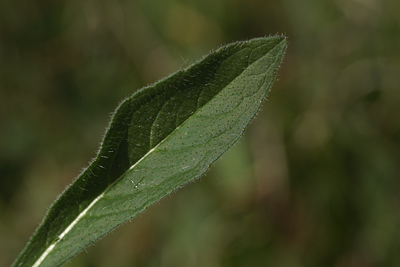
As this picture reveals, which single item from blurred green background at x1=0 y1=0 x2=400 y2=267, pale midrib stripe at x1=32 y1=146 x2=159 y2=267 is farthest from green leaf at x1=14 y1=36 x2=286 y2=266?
blurred green background at x1=0 y1=0 x2=400 y2=267

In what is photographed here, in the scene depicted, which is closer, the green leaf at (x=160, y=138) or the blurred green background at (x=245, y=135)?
the green leaf at (x=160, y=138)

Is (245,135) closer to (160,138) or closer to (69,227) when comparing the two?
(160,138)

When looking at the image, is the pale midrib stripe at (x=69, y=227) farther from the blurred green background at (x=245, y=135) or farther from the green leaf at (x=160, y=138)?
the blurred green background at (x=245, y=135)

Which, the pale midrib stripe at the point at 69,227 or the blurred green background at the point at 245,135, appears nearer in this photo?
the pale midrib stripe at the point at 69,227

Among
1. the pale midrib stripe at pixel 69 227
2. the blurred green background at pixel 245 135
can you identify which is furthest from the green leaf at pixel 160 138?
the blurred green background at pixel 245 135

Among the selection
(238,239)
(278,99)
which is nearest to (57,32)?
(278,99)

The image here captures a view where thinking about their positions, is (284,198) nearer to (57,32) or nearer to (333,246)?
(333,246)
